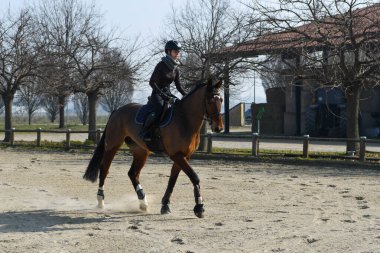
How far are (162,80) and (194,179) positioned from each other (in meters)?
1.72

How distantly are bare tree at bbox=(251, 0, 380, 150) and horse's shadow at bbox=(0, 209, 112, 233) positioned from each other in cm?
1168

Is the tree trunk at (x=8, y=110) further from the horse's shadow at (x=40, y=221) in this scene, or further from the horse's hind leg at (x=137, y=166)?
the horse's shadow at (x=40, y=221)

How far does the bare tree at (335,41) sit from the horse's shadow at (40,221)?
11.7 m

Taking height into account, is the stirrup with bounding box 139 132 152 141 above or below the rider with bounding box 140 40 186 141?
below

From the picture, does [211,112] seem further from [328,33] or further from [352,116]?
[352,116]

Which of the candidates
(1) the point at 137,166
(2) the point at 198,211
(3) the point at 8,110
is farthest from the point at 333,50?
(3) the point at 8,110

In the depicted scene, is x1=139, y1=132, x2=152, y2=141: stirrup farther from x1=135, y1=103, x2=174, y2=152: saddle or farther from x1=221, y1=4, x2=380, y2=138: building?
x1=221, y1=4, x2=380, y2=138: building

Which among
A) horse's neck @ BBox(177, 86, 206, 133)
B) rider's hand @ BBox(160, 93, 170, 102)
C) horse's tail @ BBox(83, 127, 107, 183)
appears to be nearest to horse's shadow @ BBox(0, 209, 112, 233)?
horse's tail @ BBox(83, 127, 107, 183)

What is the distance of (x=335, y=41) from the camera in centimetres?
1872

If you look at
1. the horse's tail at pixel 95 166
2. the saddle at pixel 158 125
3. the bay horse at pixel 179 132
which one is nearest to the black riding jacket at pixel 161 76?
the saddle at pixel 158 125

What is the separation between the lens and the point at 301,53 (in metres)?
19.0

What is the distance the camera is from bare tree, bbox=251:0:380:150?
59.3 ft

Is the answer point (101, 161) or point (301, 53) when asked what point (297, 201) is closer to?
point (101, 161)

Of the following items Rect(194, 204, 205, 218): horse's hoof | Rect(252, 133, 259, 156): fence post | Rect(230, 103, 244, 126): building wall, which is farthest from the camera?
Rect(230, 103, 244, 126): building wall
